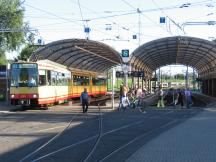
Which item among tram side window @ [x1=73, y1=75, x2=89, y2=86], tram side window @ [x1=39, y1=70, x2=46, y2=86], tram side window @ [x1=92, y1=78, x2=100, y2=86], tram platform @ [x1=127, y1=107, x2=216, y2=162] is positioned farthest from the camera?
tram side window @ [x1=92, y1=78, x2=100, y2=86]

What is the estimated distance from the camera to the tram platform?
1334 cm

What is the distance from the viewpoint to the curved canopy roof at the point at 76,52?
51344 millimetres

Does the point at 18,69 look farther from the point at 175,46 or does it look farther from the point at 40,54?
the point at 175,46

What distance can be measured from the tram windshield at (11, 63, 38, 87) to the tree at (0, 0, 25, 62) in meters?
26.4

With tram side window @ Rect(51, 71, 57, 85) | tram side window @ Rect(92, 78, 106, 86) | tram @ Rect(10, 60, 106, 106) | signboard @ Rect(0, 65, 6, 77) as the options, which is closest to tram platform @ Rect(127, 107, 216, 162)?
tram @ Rect(10, 60, 106, 106)

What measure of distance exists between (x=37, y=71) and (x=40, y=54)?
18010 millimetres

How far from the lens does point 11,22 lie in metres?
62.6

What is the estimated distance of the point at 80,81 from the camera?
53625 mm

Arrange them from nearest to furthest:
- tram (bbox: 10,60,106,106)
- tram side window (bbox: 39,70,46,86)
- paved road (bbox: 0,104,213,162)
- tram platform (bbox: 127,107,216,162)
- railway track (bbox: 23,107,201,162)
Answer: tram platform (bbox: 127,107,216,162), railway track (bbox: 23,107,201,162), paved road (bbox: 0,104,213,162), tram (bbox: 10,60,106,106), tram side window (bbox: 39,70,46,86)

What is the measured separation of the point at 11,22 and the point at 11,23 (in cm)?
16

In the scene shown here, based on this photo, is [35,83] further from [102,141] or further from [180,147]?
[180,147]

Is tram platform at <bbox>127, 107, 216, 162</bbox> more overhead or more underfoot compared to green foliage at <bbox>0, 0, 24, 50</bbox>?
more underfoot

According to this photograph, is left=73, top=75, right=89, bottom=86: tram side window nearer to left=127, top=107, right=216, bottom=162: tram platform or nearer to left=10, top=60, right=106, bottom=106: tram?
left=10, top=60, right=106, bottom=106: tram

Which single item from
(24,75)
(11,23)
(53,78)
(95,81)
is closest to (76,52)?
(95,81)
